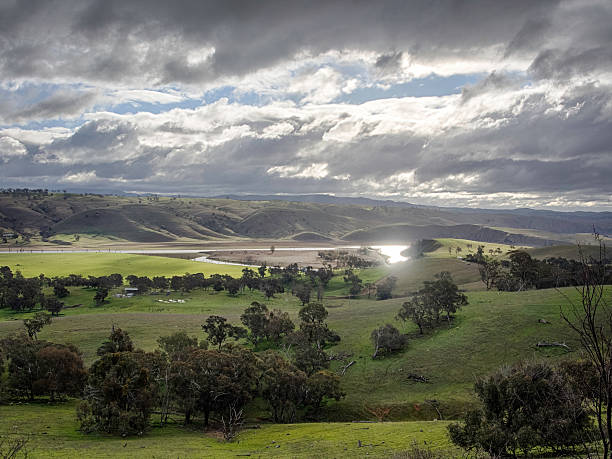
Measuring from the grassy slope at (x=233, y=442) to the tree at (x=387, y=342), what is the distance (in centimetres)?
3025

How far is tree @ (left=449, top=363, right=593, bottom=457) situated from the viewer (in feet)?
116

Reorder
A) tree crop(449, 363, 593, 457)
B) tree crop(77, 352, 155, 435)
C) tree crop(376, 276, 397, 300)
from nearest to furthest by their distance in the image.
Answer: tree crop(449, 363, 593, 457) < tree crop(77, 352, 155, 435) < tree crop(376, 276, 397, 300)

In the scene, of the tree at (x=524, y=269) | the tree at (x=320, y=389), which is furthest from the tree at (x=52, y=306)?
the tree at (x=524, y=269)

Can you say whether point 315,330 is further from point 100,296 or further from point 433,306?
point 100,296

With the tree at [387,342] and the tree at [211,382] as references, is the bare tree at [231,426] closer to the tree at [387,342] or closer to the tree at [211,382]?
the tree at [211,382]

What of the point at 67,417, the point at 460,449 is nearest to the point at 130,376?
the point at 67,417

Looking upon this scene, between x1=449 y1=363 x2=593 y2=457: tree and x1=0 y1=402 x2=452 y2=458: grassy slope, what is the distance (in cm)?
579

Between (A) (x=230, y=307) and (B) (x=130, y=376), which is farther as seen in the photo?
(A) (x=230, y=307)

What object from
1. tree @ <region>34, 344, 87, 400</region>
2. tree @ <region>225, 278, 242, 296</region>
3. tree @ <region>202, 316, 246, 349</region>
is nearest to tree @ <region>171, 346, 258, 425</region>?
tree @ <region>34, 344, 87, 400</region>

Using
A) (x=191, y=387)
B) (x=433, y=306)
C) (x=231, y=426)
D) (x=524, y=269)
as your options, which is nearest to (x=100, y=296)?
(x=191, y=387)

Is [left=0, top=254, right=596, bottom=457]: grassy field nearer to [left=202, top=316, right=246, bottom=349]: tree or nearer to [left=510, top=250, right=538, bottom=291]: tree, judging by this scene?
[left=202, top=316, right=246, bottom=349]: tree

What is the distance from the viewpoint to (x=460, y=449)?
4262 cm

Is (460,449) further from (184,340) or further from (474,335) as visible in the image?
(184,340)

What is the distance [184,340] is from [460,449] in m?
59.2
